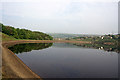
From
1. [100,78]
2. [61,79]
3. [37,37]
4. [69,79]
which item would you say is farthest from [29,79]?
[37,37]

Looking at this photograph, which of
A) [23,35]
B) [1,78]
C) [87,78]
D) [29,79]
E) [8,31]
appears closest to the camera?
[1,78]

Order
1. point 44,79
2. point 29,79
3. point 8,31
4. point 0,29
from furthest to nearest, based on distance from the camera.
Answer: point 8,31 < point 0,29 < point 44,79 < point 29,79

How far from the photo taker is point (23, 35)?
112250 millimetres

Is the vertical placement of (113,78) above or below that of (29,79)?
below

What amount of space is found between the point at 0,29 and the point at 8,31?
445 inches

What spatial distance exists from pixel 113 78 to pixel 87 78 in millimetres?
5287

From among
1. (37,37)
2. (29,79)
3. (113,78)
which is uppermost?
(37,37)

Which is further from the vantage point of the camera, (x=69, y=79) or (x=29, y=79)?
(x=69, y=79)

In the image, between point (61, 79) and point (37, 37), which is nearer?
point (61, 79)

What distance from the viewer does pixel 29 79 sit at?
50.3ft

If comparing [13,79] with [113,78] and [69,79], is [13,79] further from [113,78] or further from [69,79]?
[113,78]

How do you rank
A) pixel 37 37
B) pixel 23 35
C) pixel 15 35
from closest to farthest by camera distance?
pixel 15 35 → pixel 23 35 → pixel 37 37

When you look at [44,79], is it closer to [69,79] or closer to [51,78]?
[51,78]

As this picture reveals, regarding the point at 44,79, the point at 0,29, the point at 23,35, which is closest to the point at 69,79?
the point at 44,79
